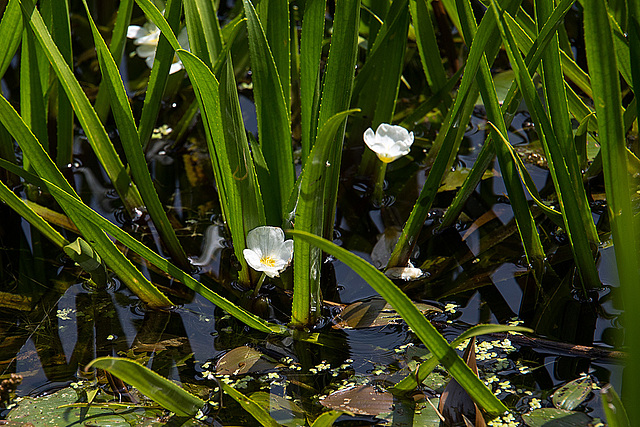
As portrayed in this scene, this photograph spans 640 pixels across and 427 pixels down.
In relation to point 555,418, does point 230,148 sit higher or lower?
higher

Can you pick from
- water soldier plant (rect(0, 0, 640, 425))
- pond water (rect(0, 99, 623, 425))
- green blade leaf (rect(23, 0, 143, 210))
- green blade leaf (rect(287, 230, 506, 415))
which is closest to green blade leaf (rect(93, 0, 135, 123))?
water soldier plant (rect(0, 0, 640, 425))

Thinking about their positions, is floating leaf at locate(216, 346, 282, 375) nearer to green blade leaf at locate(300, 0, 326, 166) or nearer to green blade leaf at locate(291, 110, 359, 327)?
green blade leaf at locate(291, 110, 359, 327)

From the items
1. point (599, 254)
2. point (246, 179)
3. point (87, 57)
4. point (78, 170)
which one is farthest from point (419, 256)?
point (87, 57)

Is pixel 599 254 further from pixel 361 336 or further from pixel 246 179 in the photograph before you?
pixel 246 179

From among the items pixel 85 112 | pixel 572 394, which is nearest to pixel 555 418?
pixel 572 394

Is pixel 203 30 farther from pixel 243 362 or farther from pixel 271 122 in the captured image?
pixel 243 362

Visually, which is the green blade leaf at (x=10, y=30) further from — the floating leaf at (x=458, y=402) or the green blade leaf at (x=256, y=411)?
the floating leaf at (x=458, y=402)
